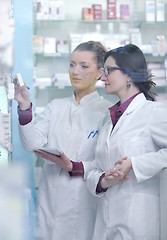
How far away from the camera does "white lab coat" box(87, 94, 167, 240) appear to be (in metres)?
1.25

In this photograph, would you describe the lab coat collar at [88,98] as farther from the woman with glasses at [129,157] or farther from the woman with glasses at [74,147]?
the woman with glasses at [129,157]

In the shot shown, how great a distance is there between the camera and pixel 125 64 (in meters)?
1.35

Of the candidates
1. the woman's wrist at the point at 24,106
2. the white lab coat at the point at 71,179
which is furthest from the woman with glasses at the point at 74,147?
the woman's wrist at the point at 24,106

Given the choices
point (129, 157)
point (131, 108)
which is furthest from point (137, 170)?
point (131, 108)

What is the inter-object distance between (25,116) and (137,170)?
1.65ft

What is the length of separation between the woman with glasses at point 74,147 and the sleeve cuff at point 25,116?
0.05m

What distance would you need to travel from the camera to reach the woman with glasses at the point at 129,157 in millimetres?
1253

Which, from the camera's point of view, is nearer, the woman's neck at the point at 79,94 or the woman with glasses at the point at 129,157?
the woman with glasses at the point at 129,157

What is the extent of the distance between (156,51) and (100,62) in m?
0.56

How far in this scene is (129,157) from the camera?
127cm

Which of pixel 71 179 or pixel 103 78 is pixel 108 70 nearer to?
pixel 103 78

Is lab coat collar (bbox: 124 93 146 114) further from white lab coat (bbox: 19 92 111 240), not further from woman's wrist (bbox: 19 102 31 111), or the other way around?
woman's wrist (bbox: 19 102 31 111)

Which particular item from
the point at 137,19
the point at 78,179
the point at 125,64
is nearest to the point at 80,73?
the point at 125,64

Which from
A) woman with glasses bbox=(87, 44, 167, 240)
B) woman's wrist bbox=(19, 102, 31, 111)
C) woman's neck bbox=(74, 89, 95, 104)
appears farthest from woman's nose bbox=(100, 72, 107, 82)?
woman's wrist bbox=(19, 102, 31, 111)
